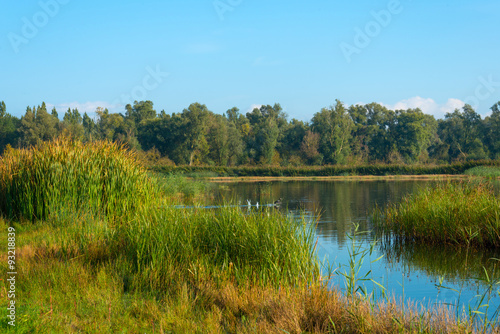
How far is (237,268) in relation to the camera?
663cm

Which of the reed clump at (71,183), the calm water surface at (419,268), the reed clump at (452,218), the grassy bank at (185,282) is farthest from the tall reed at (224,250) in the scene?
the reed clump at (452,218)

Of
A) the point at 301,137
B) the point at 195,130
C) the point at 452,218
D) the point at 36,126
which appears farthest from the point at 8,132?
the point at 452,218

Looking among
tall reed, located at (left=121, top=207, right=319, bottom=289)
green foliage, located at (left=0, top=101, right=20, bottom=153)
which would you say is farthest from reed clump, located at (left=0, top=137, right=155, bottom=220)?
green foliage, located at (left=0, top=101, right=20, bottom=153)

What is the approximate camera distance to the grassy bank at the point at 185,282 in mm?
→ 4719

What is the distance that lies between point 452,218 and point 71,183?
9.27 meters

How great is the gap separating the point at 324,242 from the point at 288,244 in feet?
19.7

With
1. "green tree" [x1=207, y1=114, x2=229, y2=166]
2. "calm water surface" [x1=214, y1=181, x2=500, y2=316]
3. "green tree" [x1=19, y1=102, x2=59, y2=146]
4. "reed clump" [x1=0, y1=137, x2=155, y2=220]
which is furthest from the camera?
"green tree" [x1=207, y1=114, x2=229, y2=166]

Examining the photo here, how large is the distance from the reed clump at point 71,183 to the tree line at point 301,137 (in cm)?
4766

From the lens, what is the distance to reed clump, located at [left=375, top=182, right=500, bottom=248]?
34.2 feet

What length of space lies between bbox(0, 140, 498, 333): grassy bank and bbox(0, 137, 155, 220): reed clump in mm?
591

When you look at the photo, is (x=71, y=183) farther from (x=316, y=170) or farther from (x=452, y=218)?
(x=316, y=170)

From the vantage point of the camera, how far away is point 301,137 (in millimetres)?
66625

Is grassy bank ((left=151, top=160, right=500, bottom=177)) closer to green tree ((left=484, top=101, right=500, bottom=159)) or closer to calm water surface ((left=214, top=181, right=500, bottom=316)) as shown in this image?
green tree ((left=484, top=101, right=500, bottom=159))

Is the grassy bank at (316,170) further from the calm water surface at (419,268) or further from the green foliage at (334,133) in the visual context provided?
the calm water surface at (419,268)
